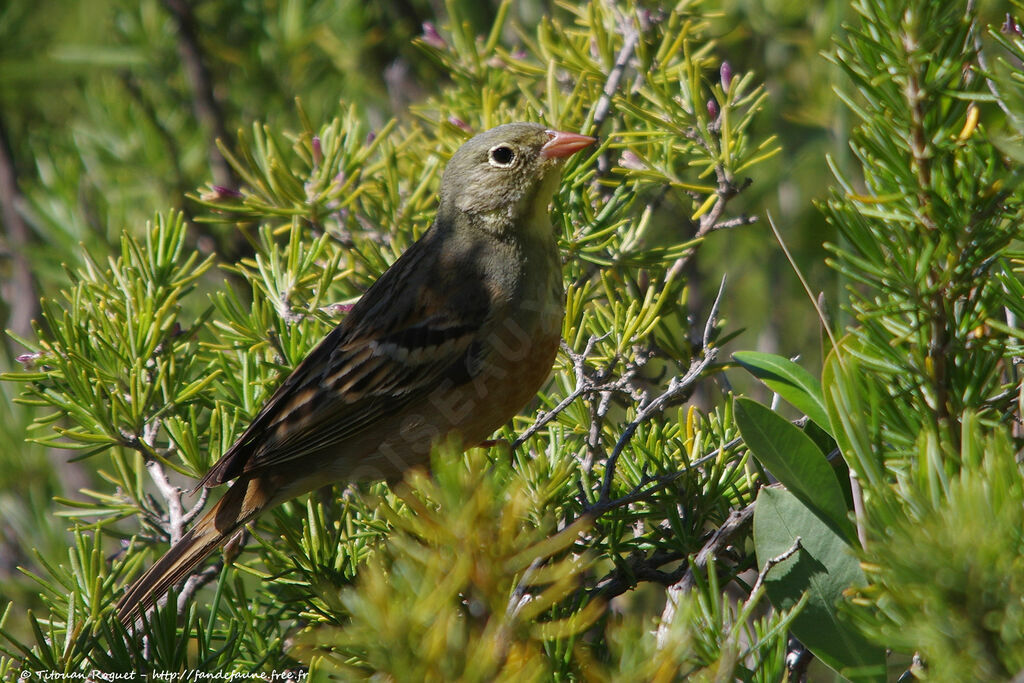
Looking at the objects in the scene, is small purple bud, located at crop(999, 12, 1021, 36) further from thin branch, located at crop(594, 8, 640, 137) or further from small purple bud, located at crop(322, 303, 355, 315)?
small purple bud, located at crop(322, 303, 355, 315)

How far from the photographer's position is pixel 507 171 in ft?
9.87

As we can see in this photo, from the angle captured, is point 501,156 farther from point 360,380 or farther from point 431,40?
point 360,380

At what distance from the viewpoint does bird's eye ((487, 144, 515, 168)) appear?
2.92 metres

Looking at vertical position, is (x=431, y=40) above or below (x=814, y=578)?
above

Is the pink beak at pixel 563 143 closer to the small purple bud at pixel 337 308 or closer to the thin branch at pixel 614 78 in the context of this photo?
the thin branch at pixel 614 78

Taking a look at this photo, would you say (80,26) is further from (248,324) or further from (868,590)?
(868,590)

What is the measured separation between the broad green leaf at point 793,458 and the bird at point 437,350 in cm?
116

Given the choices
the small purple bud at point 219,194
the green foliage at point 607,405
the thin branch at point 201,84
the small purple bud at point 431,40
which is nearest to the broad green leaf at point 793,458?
the green foliage at point 607,405

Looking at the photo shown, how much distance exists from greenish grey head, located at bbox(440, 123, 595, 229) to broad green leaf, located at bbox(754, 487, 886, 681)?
55.4 inches

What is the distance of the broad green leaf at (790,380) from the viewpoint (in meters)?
1.53

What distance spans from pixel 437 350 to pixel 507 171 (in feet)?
2.03

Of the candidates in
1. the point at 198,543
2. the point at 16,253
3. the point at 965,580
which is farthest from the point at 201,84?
the point at 965,580

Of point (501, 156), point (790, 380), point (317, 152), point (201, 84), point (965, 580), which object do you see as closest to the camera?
point (965, 580)

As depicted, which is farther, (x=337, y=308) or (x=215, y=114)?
(x=215, y=114)
